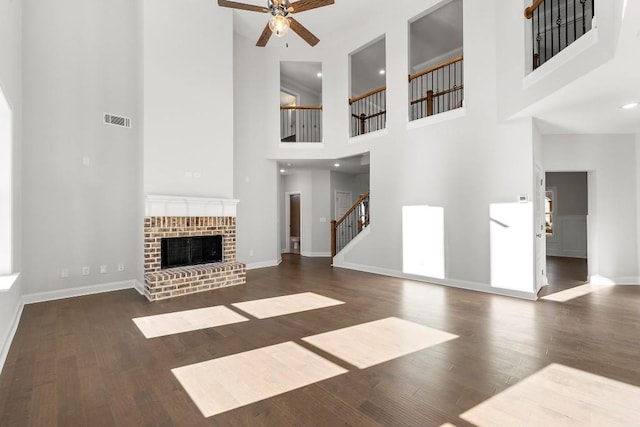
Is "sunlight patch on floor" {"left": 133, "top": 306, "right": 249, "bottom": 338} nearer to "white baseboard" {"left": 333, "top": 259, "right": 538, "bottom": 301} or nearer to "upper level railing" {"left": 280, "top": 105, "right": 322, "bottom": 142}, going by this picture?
"white baseboard" {"left": 333, "top": 259, "right": 538, "bottom": 301}

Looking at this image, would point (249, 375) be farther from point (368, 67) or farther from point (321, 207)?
point (368, 67)

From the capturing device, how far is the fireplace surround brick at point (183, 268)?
4.79 metres

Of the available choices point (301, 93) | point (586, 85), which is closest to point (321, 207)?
point (301, 93)

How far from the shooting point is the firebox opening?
17.6ft

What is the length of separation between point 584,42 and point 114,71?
6.76m

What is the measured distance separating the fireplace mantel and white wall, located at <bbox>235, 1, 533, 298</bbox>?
1622 mm

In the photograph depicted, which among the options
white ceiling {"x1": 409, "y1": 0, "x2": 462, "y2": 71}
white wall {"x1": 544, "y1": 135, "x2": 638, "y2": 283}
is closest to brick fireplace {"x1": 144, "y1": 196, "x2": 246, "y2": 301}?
white ceiling {"x1": 409, "y1": 0, "x2": 462, "y2": 71}

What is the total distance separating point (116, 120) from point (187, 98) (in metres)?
1.27

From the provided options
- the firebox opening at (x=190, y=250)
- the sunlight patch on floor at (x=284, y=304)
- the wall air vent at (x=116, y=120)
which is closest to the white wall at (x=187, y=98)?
the wall air vent at (x=116, y=120)

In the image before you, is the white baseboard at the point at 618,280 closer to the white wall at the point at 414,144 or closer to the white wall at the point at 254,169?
the white wall at the point at 414,144

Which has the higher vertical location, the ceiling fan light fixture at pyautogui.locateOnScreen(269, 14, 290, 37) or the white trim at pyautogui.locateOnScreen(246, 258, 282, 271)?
the ceiling fan light fixture at pyautogui.locateOnScreen(269, 14, 290, 37)

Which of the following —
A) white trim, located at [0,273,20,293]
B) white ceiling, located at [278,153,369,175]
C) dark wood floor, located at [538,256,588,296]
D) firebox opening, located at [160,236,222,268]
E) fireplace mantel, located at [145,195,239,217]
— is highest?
white ceiling, located at [278,153,369,175]

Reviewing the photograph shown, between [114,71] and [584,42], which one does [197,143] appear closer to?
[114,71]

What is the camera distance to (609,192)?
573 cm
